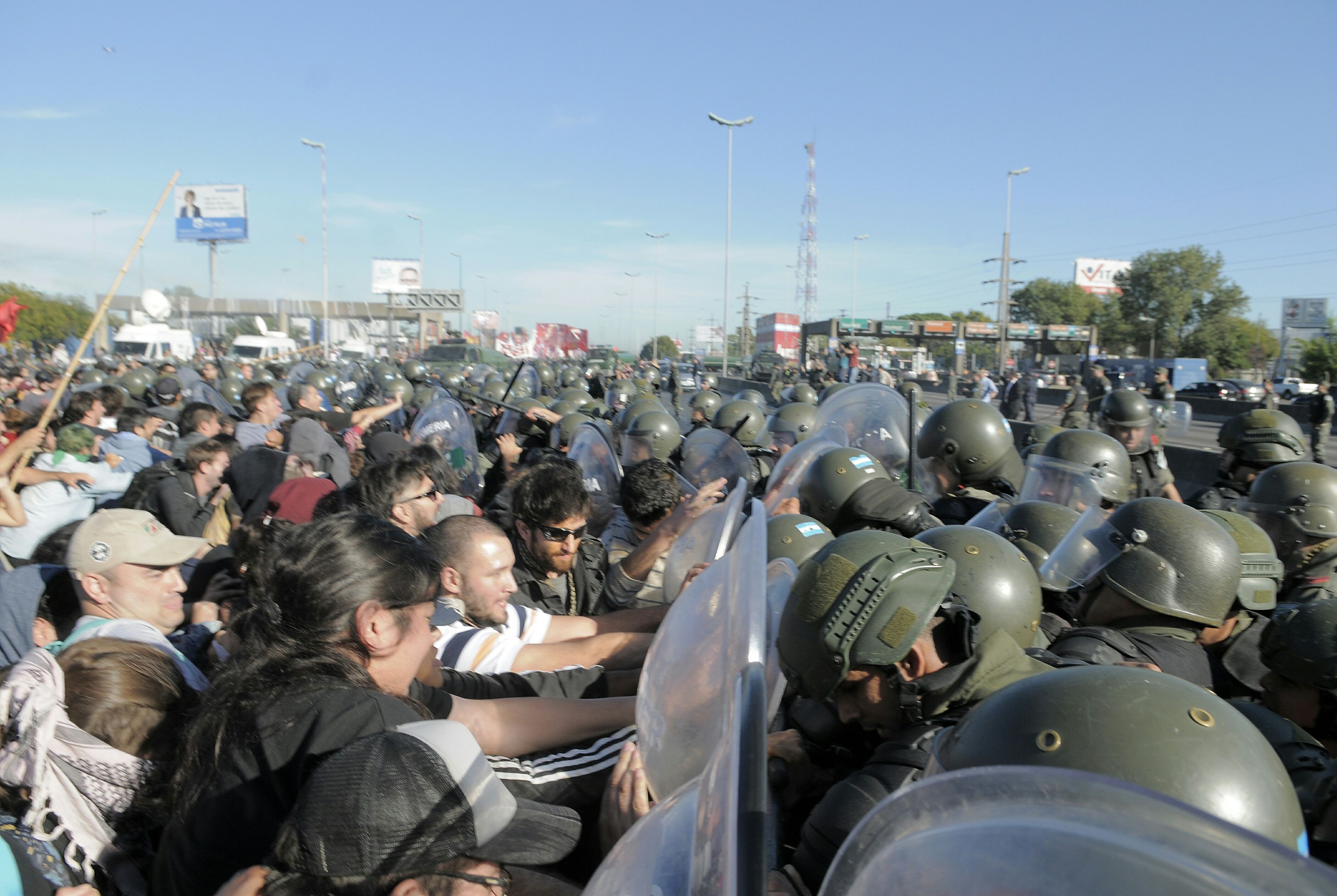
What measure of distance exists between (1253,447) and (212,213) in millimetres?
63886

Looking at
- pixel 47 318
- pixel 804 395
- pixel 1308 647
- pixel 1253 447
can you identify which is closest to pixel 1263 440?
pixel 1253 447

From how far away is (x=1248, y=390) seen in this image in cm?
3847

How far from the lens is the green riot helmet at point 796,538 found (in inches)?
140

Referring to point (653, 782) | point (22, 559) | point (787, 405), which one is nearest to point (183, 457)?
point (22, 559)

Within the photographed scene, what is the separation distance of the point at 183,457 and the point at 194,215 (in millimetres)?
58641

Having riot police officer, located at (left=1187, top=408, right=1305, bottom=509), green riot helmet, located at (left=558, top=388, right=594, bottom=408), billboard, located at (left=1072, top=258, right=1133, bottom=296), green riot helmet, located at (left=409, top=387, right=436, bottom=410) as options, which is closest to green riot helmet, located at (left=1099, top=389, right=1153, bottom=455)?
riot police officer, located at (left=1187, top=408, right=1305, bottom=509)

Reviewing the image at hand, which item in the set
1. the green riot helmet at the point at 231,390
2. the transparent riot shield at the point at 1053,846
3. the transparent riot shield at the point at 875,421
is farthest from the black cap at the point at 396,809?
the green riot helmet at the point at 231,390

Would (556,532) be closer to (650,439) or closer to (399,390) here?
(650,439)

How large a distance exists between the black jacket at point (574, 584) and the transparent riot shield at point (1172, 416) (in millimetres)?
5204

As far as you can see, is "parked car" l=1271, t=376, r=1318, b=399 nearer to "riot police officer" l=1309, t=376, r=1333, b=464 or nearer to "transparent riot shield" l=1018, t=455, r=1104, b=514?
"riot police officer" l=1309, t=376, r=1333, b=464

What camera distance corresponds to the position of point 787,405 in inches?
353

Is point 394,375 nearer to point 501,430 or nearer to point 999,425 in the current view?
point 501,430

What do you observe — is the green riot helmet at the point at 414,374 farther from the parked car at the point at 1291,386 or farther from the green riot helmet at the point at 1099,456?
the parked car at the point at 1291,386

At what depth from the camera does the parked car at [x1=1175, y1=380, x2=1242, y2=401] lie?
38375mm
